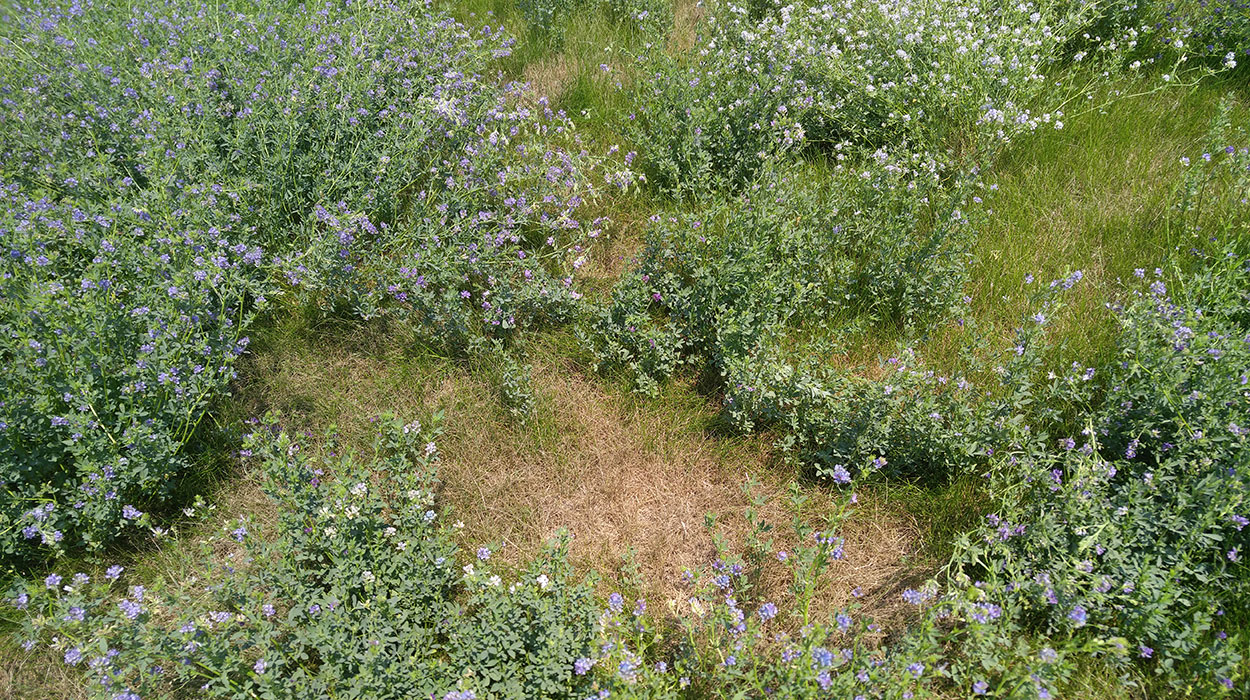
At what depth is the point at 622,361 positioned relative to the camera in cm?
355

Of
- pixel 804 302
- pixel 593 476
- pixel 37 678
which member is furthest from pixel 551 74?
pixel 37 678

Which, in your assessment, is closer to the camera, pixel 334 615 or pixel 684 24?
pixel 334 615

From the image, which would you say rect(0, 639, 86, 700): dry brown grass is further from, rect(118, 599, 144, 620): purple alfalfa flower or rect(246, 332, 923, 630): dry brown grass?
rect(246, 332, 923, 630): dry brown grass

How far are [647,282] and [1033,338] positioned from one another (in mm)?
1676

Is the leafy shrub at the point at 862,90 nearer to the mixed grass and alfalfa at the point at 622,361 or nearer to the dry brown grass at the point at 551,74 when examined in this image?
the mixed grass and alfalfa at the point at 622,361

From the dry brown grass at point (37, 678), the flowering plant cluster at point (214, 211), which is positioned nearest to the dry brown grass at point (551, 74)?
the flowering plant cluster at point (214, 211)

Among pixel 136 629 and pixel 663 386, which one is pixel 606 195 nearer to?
pixel 663 386

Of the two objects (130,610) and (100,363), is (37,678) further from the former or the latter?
(100,363)

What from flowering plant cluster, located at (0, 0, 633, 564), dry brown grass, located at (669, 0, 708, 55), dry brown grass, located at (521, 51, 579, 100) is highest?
dry brown grass, located at (669, 0, 708, 55)

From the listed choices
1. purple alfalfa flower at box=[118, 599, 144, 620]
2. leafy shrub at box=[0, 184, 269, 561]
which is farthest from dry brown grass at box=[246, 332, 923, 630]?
purple alfalfa flower at box=[118, 599, 144, 620]

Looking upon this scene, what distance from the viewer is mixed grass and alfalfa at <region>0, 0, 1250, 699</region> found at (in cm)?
246

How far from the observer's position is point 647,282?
3.71 m

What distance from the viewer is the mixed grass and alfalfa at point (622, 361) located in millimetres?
2459

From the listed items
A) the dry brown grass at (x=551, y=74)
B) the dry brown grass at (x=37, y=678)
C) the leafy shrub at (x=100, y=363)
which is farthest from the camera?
the dry brown grass at (x=551, y=74)
